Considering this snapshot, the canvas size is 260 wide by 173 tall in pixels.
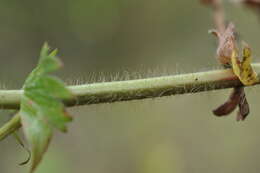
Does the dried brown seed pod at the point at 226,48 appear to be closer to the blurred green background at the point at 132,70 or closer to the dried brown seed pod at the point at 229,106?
the dried brown seed pod at the point at 229,106

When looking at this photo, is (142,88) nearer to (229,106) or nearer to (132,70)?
(229,106)

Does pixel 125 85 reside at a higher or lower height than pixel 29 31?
lower

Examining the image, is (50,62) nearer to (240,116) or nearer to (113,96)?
(113,96)

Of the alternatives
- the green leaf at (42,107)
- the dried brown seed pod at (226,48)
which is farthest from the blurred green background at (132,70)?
the green leaf at (42,107)

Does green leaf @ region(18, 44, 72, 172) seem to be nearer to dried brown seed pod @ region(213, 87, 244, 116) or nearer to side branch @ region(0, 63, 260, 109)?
side branch @ region(0, 63, 260, 109)

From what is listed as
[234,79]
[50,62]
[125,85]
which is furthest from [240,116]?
[50,62]

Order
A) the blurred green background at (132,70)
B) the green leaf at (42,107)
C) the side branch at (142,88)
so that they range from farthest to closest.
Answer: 1. the blurred green background at (132,70)
2. the side branch at (142,88)
3. the green leaf at (42,107)

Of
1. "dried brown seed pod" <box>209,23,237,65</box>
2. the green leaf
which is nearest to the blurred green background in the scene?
"dried brown seed pod" <box>209,23,237,65</box>
